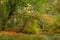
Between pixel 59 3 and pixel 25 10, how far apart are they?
37.4ft

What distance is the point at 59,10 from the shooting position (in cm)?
3334

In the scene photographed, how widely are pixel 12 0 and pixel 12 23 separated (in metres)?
6.60

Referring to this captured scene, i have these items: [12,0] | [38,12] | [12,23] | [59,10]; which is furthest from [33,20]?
[59,10]

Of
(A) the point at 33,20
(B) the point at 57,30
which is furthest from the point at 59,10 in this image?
(A) the point at 33,20

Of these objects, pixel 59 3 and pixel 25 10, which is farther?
pixel 59 3

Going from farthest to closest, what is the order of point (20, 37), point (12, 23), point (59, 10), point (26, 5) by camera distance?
point (59, 10) < point (12, 23) < point (26, 5) < point (20, 37)

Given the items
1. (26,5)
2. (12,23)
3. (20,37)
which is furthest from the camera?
(12,23)

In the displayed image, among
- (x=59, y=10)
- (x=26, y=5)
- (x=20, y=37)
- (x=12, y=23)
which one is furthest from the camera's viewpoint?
(x=59, y=10)

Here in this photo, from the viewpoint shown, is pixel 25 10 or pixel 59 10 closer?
pixel 25 10

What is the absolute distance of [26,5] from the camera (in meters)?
23.1

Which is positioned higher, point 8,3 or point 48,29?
point 8,3

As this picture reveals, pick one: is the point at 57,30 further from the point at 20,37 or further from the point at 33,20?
the point at 20,37

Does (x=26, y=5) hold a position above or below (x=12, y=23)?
above

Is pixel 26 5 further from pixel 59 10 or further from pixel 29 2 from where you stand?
pixel 59 10
